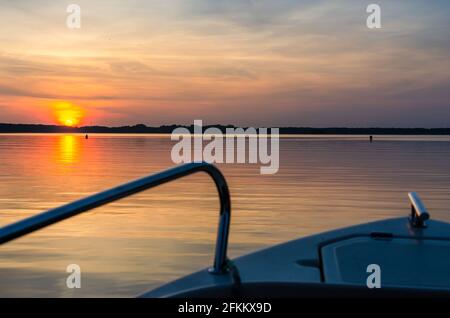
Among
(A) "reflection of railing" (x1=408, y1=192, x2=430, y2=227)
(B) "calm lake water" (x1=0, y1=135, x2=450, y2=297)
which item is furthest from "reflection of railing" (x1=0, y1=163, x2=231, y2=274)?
(B) "calm lake water" (x1=0, y1=135, x2=450, y2=297)

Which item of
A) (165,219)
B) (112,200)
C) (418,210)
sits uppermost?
(112,200)

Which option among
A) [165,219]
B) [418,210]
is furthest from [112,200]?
[165,219]

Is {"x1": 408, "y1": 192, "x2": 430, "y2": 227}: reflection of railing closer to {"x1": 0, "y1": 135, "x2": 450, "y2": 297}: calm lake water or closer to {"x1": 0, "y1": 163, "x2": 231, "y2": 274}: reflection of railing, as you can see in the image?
{"x1": 0, "y1": 163, "x2": 231, "y2": 274}: reflection of railing

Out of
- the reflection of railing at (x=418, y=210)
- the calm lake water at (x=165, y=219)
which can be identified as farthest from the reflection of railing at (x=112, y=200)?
the calm lake water at (x=165, y=219)

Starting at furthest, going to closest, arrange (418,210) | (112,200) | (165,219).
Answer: (165,219), (418,210), (112,200)

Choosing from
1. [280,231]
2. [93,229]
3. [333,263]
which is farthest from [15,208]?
[333,263]

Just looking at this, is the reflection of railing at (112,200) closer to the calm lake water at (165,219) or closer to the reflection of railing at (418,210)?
the reflection of railing at (418,210)

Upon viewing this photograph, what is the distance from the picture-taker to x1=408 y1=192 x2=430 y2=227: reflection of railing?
415 centimetres

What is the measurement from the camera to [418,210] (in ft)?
14.2

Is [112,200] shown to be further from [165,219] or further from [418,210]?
[165,219]

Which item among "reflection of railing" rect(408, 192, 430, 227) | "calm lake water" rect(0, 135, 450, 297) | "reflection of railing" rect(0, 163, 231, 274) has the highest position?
"reflection of railing" rect(0, 163, 231, 274)

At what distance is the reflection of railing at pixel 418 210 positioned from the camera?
415 cm
